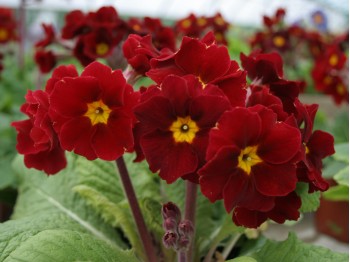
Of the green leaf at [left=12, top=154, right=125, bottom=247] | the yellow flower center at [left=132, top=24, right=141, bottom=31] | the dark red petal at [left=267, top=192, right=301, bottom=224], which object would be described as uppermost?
the dark red petal at [left=267, top=192, right=301, bottom=224]

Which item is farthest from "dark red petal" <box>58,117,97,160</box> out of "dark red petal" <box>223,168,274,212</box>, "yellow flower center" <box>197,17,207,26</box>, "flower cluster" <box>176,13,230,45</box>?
"yellow flower center" <box>197,17,207,26</box>

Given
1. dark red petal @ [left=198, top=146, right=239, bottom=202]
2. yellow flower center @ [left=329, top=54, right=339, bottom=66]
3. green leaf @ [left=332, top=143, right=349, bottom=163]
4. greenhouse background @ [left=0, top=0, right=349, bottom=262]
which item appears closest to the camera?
dark red petal @ [left=198, top=146, right=239, bottom=202]

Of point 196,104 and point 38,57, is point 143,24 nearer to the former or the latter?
point 38,57

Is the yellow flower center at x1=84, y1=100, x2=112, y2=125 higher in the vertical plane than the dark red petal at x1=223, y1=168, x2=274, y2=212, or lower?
higher

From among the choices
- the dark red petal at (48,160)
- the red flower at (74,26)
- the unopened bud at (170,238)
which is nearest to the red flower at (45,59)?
the red flower at (74,26)

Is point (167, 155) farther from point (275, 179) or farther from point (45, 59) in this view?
point (45, 59)

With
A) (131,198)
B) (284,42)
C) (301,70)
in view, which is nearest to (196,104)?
(131,198)

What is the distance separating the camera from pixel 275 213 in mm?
843

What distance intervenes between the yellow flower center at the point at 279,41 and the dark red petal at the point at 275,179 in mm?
2022

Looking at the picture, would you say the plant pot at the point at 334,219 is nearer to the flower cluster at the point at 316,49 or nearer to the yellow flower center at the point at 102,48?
the flower cluster at the point at 316,49

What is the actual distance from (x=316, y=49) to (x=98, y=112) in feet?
7.59

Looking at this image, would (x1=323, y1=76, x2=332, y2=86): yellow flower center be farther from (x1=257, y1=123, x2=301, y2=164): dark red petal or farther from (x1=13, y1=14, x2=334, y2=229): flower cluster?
(x1=257, y1=123, x2=301, y2=164): dark red petal

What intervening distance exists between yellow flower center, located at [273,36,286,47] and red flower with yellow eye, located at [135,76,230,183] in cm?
201

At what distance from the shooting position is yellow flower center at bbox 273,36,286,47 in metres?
2.71
